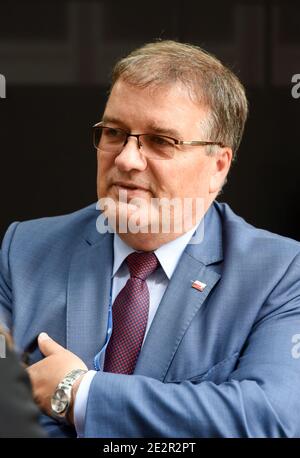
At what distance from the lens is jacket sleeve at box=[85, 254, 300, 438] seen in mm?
2213

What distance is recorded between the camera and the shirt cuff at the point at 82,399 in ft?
7.42

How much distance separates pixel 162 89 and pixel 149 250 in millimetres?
478

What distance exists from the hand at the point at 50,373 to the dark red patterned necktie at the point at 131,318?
179mm

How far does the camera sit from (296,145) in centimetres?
400

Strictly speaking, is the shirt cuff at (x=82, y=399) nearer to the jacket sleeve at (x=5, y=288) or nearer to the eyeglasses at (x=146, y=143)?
the jacket sleeve at (x=5, y=288)

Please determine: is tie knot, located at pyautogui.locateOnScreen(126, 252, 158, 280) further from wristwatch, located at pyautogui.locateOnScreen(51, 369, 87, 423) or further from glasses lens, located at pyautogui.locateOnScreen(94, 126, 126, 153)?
wristwatch, located at pyautogui.locateOnScreen(51, 369, 87, 423)

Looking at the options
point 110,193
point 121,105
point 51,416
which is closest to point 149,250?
point 110,193

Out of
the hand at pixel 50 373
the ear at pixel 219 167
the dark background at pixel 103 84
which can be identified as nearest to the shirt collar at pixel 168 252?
the ear at pixel 219 167

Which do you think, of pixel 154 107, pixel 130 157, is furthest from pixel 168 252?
pixel 154 107

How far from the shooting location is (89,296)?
2645mm

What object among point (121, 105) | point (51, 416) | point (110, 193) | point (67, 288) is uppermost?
point (121, 105)

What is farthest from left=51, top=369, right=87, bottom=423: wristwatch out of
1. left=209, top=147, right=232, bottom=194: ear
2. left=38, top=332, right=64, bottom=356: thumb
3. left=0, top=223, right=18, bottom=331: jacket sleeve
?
left=209, top=147, right=232, bottom=194: ear

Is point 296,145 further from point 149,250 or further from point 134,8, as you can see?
point 149,250

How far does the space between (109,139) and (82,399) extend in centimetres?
78
